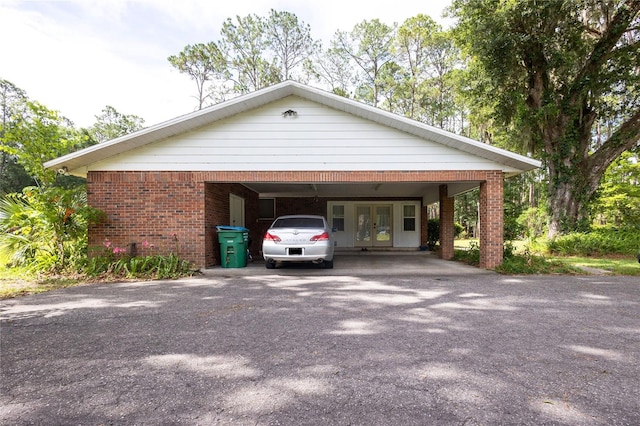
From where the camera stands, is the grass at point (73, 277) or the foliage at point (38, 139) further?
the foliage at point (38, 139)

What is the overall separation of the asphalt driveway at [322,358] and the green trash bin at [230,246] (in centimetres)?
327

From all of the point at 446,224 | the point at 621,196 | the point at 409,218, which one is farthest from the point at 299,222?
the point at 621,196

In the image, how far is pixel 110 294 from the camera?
6.09 m

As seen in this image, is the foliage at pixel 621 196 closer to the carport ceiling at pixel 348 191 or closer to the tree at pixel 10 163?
the carport ceiling at pixel 348 191

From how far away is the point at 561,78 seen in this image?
46.4ft

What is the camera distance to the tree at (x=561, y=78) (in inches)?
484

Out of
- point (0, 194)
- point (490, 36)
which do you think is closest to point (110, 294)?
point (0, 194)

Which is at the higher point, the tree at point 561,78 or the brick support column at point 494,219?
the tree at point 561,78

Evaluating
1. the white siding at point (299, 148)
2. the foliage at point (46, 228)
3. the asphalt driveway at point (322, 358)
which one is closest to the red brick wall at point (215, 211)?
the white siding at point (299, 148)

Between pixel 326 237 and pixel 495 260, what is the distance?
4722 mm

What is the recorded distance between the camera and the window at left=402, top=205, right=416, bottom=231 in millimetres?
16688

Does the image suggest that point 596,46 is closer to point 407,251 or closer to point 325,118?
point 407,251

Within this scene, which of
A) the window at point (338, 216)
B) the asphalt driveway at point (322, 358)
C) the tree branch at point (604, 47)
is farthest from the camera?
the window at point (338, 216)

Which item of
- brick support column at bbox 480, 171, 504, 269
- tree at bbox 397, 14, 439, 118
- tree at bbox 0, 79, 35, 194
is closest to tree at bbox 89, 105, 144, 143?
tree at bbox 0, 79, 35, 194
